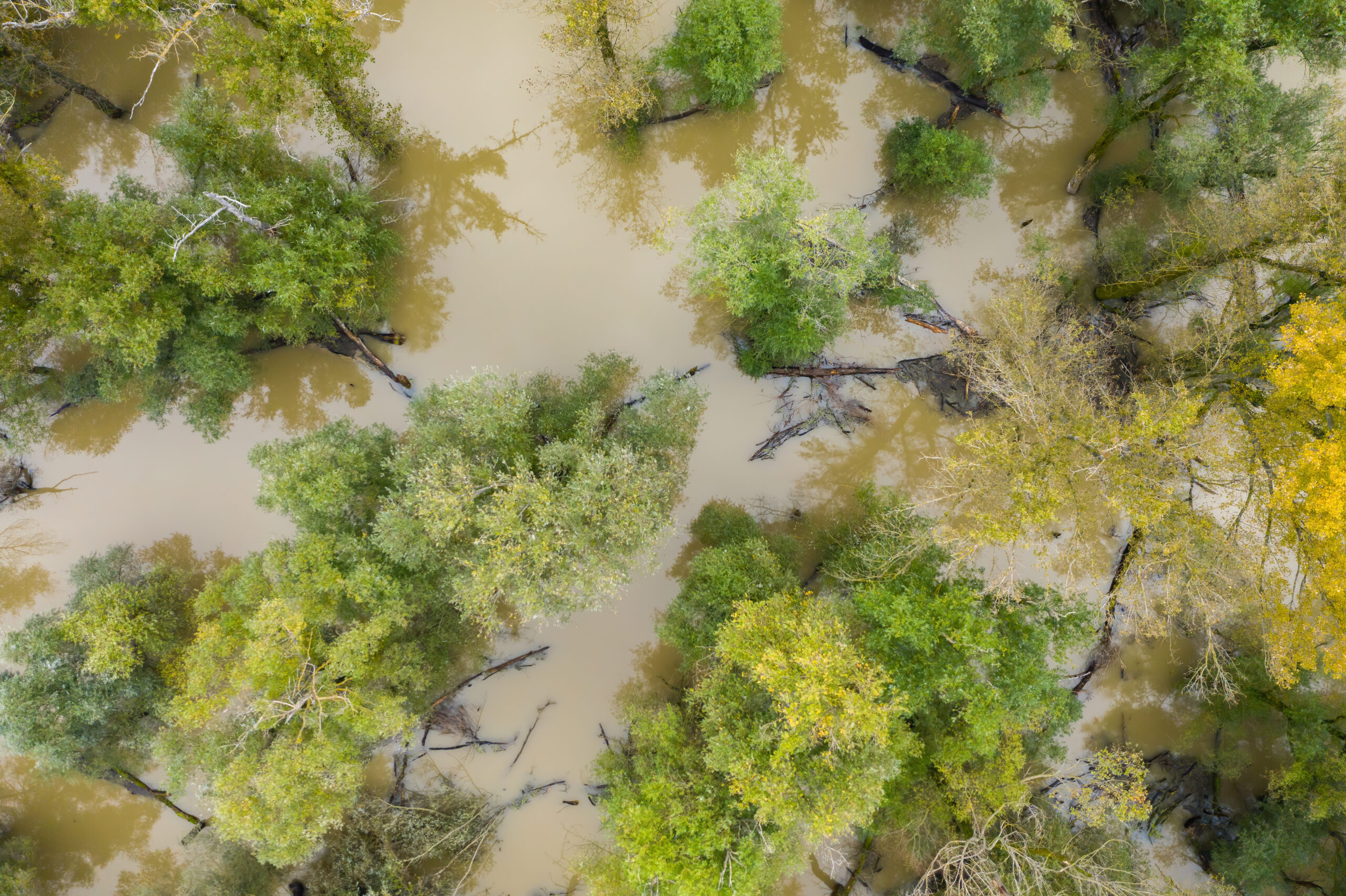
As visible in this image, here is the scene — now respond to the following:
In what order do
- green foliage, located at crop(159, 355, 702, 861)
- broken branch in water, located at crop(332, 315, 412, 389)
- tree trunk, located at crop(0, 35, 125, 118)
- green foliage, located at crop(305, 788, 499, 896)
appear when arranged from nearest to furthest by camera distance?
green foliage, located at crop(159, 355, 702, 861)
tree trunk, located at crop(0, 35, 125, 118)
green foliage, located at crop(305, 788, 499, 896)
broken branch in water, located at crop(332, 315, 412, 389)

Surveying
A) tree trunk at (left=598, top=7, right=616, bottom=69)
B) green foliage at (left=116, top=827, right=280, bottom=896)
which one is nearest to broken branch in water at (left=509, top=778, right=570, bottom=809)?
green foliage at (left=116, top=827, right=280, bottom=896)

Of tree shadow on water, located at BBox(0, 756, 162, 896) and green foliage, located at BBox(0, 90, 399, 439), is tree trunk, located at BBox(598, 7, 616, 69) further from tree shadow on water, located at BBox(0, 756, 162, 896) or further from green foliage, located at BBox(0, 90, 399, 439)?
tree shadow on water, located at BBox(0, 756, 162, 896)

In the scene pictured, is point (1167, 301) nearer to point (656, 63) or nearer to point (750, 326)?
point (750, 326)

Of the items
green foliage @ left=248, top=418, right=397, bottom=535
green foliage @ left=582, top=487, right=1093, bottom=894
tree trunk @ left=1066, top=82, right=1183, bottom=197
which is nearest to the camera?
green foliage @ left=582, top=487, right=1093, bottom=894

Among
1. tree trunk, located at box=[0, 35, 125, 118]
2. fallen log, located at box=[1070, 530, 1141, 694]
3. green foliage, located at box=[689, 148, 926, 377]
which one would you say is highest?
tree trunk, located at box=[0, 35, 125, 118]

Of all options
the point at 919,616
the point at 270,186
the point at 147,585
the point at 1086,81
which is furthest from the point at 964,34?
the point at 147,585

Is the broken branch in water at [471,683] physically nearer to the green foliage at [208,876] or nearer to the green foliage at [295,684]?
the green foliage at [295,684]
